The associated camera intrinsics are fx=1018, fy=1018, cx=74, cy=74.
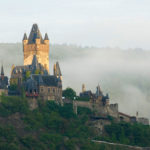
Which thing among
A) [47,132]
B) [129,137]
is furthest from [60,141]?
[129,137]

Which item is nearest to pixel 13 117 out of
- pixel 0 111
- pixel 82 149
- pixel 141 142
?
pixel 0 111

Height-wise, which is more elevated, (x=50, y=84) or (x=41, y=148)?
(x=50, y=84)

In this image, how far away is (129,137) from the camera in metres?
198

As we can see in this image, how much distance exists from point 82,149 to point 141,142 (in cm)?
1709

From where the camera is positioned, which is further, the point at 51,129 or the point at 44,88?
the point at 44,88

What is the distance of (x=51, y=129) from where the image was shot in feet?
626

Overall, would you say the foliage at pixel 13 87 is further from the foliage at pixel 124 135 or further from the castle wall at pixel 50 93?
the foliage at pixel 124 135

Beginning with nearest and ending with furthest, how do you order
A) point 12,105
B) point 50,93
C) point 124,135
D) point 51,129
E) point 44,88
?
point 12,105 < point 51,129 < point 44,88 < point 50,93 < point 124,135

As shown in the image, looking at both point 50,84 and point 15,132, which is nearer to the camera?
point 15,132

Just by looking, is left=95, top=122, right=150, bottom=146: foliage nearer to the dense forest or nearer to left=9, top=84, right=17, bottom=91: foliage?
the dense forest

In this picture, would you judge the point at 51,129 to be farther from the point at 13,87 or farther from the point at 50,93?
the point at 13,87

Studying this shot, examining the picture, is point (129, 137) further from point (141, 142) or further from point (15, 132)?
point (15, 132)

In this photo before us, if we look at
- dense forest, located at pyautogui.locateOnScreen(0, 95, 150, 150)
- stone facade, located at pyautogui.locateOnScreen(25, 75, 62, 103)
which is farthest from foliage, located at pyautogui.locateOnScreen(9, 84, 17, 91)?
dense forest, located at pyautogui.locateOnScreen(0, 95, 150, 150)

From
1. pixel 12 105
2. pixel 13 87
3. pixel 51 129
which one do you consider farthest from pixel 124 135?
pixel 12 105
